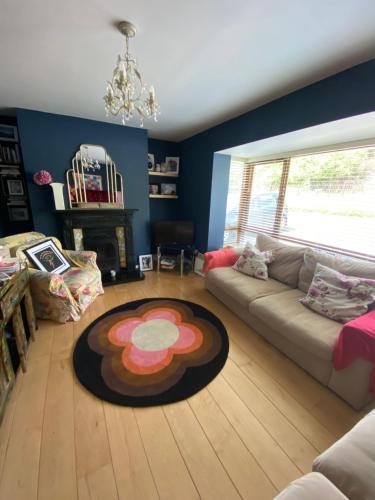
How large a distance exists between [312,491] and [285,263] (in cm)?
214

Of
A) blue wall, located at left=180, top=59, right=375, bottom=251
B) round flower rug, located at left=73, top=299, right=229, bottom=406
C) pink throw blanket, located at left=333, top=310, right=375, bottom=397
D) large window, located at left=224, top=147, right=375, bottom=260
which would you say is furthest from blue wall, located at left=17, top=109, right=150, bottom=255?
pink throw blanket, located at left=333, top=310, right=375, bottom=397

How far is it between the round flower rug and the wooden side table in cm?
43

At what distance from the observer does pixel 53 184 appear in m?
2.82

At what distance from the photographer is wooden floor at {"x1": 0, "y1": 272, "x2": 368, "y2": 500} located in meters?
1.05

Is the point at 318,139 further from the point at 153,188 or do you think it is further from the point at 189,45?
the point at 153,188

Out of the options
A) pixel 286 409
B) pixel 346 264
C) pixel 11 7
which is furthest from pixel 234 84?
pixel 286 409

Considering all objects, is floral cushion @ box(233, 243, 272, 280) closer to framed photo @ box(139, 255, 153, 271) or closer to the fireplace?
framed photo @ box(139, 255, 153, 271)

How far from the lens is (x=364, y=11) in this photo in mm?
1152

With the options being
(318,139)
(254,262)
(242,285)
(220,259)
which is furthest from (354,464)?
(318,139)

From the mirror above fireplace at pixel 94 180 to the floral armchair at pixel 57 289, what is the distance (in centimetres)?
86

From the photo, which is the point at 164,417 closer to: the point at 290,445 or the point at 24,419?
the point at 290,445

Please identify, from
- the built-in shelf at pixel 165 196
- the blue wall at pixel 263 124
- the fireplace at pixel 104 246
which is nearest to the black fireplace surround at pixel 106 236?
the fireplace at pixel 104 246

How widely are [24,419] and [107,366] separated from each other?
0.56 meters

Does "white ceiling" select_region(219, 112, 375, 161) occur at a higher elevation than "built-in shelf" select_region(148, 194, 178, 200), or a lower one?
higher
